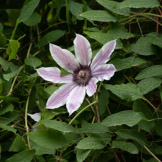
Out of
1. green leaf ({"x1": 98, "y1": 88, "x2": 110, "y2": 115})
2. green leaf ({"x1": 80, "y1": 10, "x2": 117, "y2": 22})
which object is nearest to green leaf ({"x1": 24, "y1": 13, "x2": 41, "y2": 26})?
green leaf ({"x1": 80, "y1": 10, "x2": 117, "y2": 22})

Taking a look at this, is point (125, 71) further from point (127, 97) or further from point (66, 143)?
point (66, 143)

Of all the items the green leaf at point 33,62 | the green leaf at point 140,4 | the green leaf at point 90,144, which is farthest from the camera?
the green leaf at point 33,62

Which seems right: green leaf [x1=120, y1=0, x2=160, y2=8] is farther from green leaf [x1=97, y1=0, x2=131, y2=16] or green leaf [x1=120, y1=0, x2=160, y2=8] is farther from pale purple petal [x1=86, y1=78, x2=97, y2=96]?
pale purple petal [x1=86, y1=78, x2=97, y2=96]

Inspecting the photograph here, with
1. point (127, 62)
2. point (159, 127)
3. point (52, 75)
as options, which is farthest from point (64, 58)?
point (159, 127)

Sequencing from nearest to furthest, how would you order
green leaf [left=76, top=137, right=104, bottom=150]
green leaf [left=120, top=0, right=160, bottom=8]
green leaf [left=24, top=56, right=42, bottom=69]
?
1. green leaf [left=76, top=137, right=104, bottom=150]
2. green leaf [left=120, top=0, right=160, bottom=8]
3. green leaf [left=24, top=56, right=42, bottom=69]

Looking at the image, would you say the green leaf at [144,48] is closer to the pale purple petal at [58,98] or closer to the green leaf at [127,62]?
the green leaf at [127,62]

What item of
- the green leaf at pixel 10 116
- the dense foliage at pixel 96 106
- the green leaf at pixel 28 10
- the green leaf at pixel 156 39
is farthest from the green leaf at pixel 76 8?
the green leaf at pixel 10 116
